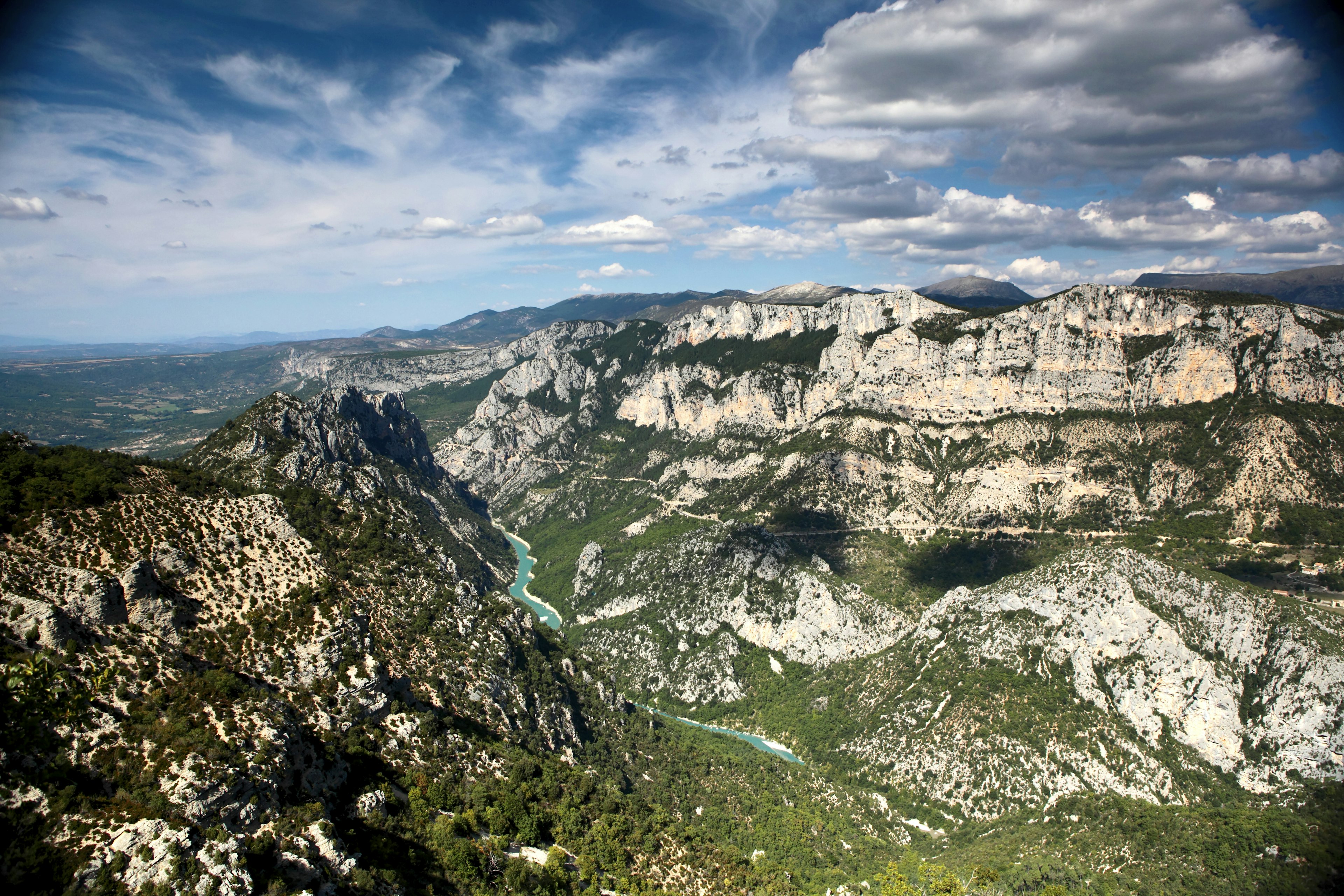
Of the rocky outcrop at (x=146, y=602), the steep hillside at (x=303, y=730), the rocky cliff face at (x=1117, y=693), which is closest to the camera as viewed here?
the steep hillside at (x=303, y=730)

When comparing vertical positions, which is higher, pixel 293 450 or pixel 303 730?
pixel 293 450

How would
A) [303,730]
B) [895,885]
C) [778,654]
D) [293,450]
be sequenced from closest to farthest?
1. [303,730]
2. [895,885]
3. [293,450]
4. [778,654]

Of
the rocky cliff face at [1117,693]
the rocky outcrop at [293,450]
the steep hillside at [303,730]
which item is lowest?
the rocky cliff face at [1117,693]

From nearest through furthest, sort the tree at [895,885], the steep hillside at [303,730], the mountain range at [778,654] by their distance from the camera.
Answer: the steep hillside at [303,730] → the mountain range at [778,654] → the tree at [895,885]

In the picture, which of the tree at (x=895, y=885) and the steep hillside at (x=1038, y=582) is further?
the steep hillside at (x=1038, y=582)

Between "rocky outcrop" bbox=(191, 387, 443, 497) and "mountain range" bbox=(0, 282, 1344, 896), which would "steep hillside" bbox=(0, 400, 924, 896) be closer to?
"mountain range" bbox=(0, 282, 1344, 896)

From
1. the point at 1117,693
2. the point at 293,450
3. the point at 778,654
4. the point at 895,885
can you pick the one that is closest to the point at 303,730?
the point at 895,885

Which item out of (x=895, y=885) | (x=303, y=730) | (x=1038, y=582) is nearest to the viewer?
(x=303, y=730)

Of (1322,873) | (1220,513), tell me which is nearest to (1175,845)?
(1322,873)

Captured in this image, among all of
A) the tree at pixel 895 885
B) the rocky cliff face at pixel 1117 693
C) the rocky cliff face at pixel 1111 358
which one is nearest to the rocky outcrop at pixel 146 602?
the tree at pixel 895 885

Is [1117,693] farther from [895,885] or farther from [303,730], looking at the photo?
[303,730]

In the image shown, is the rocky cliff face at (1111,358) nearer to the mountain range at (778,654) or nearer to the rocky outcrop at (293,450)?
the mountain range at (778,654)
